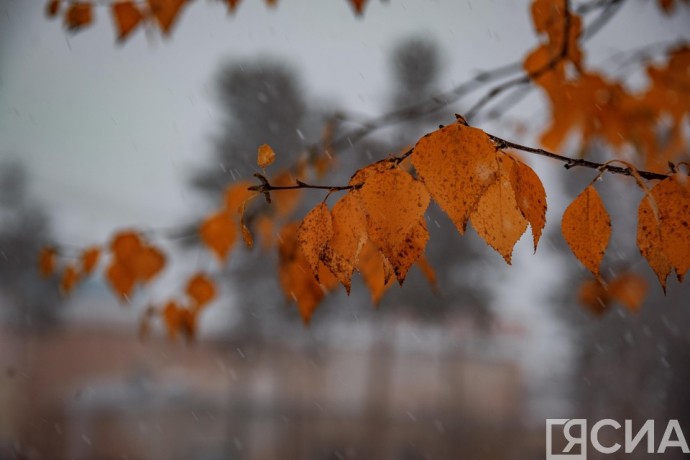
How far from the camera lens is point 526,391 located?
15742 millimetres

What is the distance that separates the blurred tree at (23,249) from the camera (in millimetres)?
15742

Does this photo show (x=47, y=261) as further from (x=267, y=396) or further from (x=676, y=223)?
(x=267, y=396)

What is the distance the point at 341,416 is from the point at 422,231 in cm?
1583

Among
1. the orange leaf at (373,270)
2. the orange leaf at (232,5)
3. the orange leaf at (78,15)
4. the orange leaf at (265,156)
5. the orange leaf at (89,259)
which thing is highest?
the orange leaf at (78,15)

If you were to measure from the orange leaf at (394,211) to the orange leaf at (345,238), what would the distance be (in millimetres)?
19

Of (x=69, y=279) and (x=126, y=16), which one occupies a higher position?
(x=126, y=16)

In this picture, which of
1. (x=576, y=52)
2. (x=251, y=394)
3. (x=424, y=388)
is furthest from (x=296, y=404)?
(x=576, y=52)

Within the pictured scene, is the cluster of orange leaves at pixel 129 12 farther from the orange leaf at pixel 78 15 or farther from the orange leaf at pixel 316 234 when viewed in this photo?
the orange leaf at pixel 316 234

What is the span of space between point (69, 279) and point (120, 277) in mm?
361

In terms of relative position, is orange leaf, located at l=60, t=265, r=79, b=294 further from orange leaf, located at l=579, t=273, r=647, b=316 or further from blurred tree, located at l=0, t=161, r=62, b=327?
blurred tree, located at l=0, t=161, r=62, b=327

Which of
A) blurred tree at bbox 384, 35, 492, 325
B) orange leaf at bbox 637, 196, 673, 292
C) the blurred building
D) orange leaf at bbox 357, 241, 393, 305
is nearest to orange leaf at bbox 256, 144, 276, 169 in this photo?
orange leaf at bbox 357, 241, 393, 305

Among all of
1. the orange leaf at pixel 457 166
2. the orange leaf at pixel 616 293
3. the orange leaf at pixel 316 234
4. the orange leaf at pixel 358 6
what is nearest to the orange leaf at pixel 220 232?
the orange leaf at pixel 358 6

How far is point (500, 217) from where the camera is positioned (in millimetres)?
668

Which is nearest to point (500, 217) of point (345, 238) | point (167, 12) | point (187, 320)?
point (345, 238)
